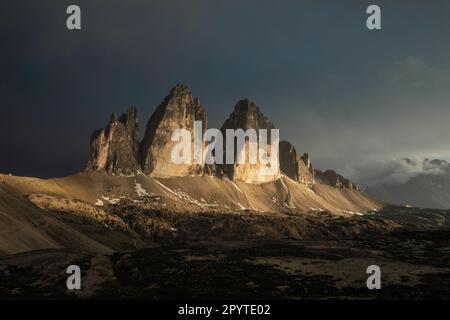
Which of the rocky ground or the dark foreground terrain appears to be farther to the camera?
the rocky ground

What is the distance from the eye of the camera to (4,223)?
9394cm

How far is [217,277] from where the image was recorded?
220 ft

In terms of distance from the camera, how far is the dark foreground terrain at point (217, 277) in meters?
54.9

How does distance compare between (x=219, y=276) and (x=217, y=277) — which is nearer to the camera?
(x=217, y=277)

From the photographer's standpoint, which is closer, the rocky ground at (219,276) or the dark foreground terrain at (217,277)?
the dark foreground terrain at (217,277)

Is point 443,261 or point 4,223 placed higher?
point 4,223

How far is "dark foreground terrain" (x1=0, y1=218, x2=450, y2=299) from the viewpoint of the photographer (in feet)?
180

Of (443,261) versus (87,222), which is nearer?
(443,261)
